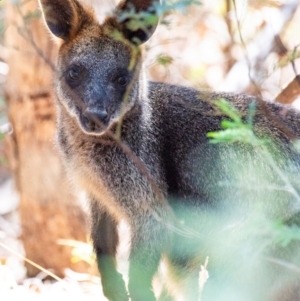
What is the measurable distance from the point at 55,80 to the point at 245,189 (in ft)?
4.54

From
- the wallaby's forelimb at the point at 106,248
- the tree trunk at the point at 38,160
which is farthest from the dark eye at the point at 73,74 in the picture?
the tree trunk at the point at 38,160

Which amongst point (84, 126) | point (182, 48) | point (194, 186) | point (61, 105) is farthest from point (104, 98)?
point (182, 48)

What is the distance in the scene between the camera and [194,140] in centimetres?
417

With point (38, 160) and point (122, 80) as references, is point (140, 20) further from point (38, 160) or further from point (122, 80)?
point (38, 160)

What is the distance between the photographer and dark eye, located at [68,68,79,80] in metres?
3.86

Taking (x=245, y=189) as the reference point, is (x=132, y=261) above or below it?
below

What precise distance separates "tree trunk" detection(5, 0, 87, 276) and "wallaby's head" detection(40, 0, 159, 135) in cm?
142

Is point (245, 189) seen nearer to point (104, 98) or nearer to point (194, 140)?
point (194, 140)

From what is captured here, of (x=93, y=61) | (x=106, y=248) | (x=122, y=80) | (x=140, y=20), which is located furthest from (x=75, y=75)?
(x=106, y=248)

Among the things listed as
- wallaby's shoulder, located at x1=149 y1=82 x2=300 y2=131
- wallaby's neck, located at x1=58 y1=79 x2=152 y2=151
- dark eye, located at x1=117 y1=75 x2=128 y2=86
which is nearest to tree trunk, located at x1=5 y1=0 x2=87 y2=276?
wallaby's neck, located at x1=58 y1=79 x2=152 y2=151

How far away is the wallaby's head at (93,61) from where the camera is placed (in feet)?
12.2

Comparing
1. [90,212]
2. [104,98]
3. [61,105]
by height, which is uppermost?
[104,98]

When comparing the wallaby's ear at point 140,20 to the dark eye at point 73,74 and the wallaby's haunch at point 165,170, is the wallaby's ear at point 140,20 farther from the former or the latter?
the dark eye at point 73,74

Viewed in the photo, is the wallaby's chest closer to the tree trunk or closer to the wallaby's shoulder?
the wallaby's shoulder
